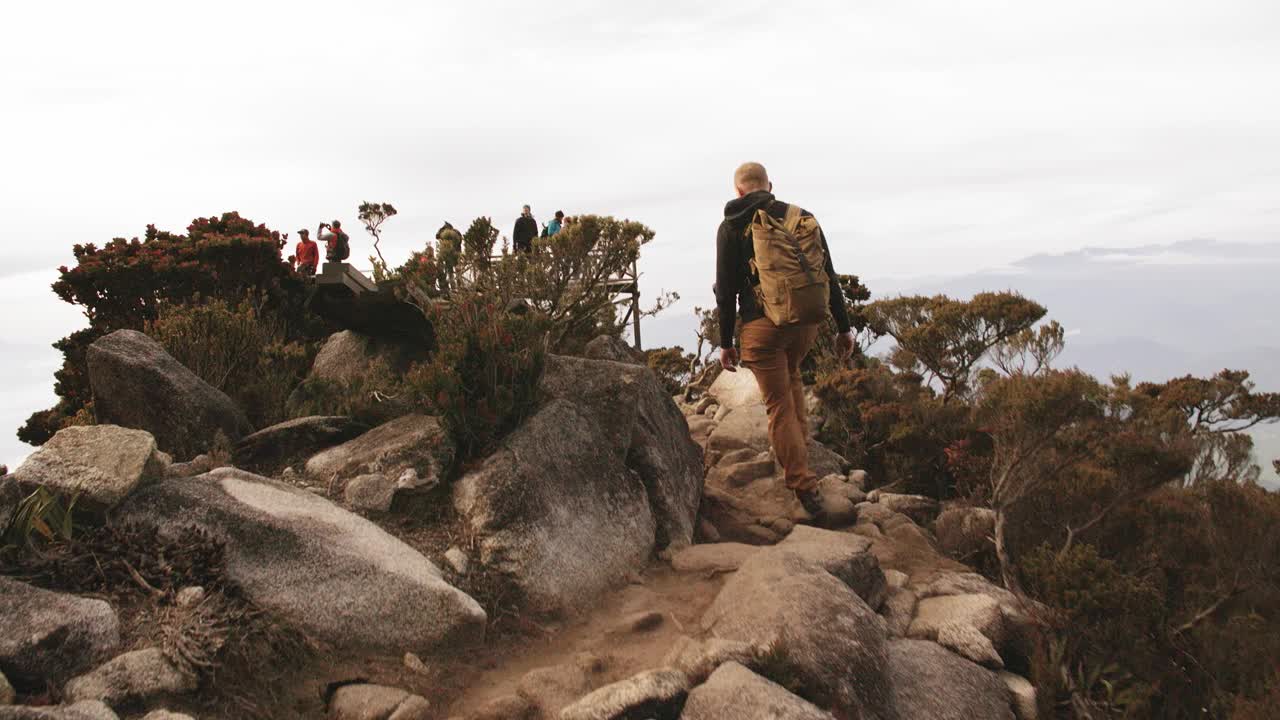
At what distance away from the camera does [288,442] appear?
792 cm

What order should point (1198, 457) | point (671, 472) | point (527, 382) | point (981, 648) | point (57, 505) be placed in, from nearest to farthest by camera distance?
point (57, 505), point (981, 648), point (527, 382), point (671, 472), point (1198, 457)

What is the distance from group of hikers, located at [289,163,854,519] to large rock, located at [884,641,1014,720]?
226 cm

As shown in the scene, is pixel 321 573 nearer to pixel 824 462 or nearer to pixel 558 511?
pixel 558 511

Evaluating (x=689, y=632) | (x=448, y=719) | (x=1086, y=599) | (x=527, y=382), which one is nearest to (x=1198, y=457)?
(x=1086, y=599)

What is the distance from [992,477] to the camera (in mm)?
8086

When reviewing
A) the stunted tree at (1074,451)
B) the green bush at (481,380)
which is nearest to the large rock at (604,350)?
the green bush at (481,380)

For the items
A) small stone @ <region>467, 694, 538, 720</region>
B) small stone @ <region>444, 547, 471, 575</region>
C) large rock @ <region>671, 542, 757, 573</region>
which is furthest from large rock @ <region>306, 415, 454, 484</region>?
small stone @ <region>467, 694, 538, 720</region>

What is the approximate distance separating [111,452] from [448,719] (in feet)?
9.14

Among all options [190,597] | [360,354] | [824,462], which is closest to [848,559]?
[824,462]

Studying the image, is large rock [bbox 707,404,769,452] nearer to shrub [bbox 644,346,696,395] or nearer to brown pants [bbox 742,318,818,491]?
brown pants [bbox 742,318,818,491]

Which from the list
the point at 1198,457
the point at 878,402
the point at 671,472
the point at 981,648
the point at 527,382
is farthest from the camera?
the point at 878,402

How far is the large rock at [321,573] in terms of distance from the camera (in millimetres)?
5332

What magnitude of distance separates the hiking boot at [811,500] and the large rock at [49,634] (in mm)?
5264

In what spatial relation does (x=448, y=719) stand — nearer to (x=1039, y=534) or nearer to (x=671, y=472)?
(x=671, y=472)
